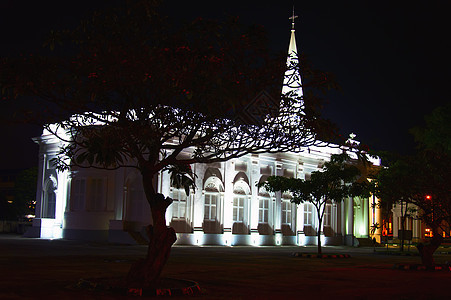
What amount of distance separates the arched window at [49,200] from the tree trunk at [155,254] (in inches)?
1170

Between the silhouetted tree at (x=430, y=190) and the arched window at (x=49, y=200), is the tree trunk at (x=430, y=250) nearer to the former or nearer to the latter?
the silhouetted tree at (x=430, y=190)

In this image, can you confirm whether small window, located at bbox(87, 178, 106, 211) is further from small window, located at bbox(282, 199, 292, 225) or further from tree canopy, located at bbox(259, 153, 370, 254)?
small window, located at bbox(282, 199, 292, 225)

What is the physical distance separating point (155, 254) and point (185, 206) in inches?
1014

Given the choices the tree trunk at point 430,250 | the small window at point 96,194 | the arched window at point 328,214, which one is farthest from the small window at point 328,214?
the tree trunk at point 430,250

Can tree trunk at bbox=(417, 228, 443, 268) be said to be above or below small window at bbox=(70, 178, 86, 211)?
below

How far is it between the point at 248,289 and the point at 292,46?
37.6 metres

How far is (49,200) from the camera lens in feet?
134

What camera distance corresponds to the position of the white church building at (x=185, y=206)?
3669 centimetres

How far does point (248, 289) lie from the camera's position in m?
13.4

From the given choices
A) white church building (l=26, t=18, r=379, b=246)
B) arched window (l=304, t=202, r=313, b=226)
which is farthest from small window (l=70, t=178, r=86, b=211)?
arched window (l=304, t=202, r=313, b=226)

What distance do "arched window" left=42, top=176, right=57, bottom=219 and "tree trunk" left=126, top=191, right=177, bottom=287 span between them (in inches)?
1170

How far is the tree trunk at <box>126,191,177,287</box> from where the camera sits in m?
11.9

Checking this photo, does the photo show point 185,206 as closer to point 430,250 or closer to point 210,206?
point 210,206

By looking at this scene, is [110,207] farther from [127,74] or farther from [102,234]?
[127,74]
